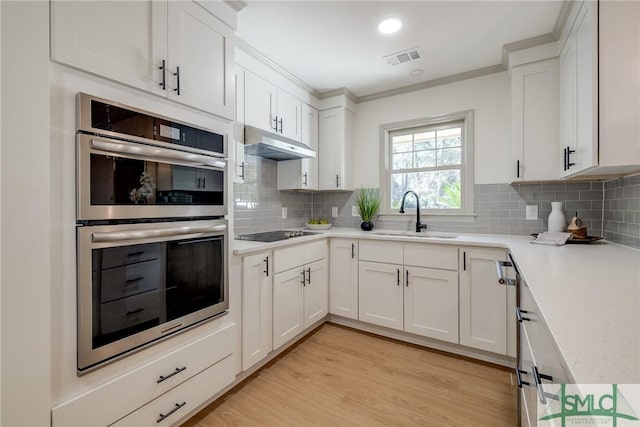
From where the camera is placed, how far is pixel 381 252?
262 cm

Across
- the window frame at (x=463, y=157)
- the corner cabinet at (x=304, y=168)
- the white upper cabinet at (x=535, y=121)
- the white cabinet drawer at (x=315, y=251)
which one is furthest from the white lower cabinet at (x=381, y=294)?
the white upper cabinet at (x=535, y=121)

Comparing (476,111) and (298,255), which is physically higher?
(476,111)

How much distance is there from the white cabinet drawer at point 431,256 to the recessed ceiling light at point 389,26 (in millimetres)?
1707

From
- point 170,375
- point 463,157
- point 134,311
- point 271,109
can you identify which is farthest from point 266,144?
point 463,157

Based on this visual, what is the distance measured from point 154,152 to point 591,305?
5.62 feet

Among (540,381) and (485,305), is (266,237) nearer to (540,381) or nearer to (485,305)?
(485,305)

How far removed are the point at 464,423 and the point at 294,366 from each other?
1162 millimetres

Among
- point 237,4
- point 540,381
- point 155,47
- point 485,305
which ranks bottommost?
point 485,305

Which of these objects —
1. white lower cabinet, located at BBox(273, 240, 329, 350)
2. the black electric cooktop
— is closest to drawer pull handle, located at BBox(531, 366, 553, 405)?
white lower cabinet, located at BBox(273, 240, 329, 350)

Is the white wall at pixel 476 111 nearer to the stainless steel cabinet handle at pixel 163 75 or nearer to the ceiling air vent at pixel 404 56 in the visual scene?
the ceiling air vent at pixel 404 56

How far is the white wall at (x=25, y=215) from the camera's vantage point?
3.06ft

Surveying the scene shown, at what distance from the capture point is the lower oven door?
1.13 metres

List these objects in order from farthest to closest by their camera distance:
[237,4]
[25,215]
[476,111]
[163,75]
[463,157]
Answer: [463,157] < [476,111] < [237,4] < [163,75] < [25,215]

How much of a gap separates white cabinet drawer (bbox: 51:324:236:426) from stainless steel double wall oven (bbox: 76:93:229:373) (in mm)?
122
